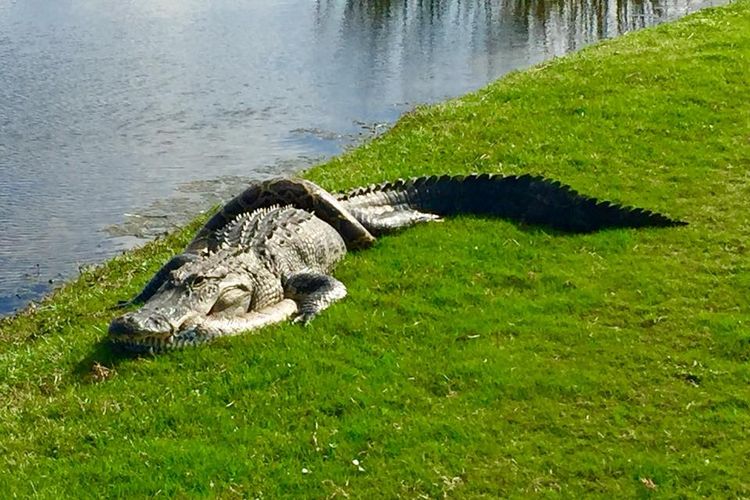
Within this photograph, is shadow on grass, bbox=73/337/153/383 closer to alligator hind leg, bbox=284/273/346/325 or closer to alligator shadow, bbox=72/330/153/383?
alligator shadow, bbox=72/330/153/383

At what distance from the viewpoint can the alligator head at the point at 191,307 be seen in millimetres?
6613

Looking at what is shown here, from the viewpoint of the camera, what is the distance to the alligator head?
6.61 m

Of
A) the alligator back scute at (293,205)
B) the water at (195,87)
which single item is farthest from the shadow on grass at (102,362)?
the water at (195,87)

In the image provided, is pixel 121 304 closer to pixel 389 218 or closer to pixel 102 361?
pixel 102 361

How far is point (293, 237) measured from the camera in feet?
26.5

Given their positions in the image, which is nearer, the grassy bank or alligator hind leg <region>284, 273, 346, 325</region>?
the grassy bank

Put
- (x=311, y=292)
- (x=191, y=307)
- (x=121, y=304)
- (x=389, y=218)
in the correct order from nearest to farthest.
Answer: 1. (x=191, y=307)
2. (x=311, y=292)
3. (x=121, y=304)
4. (x=389, y=218)

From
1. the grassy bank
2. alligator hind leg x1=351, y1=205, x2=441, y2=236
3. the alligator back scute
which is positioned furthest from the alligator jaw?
alligator hind leg x1=351, y1=205, x2=441, y2=236

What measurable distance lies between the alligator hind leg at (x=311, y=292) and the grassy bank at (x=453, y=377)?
13cm

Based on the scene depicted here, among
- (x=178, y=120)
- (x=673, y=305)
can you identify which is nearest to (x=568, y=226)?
(x=673, y=305)

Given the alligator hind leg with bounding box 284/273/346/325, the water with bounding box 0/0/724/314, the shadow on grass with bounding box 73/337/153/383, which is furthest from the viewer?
the water with bounding box 0/0/724/314

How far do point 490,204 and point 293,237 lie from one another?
2140mm

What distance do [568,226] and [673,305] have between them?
1.81m

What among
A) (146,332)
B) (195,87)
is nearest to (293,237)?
(146,332)
